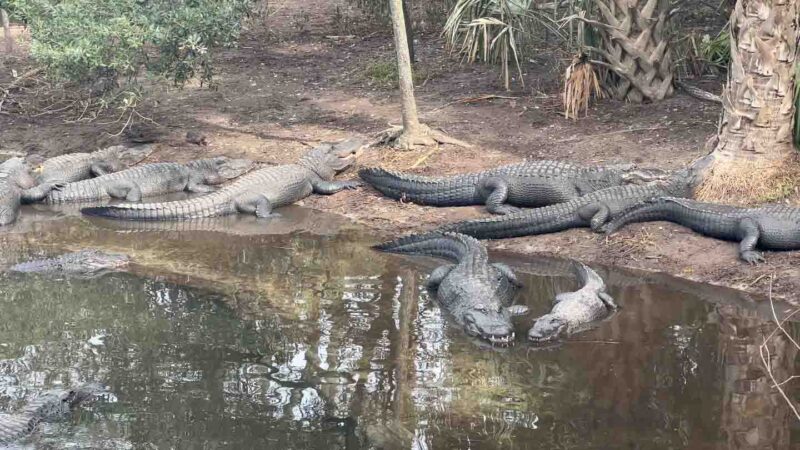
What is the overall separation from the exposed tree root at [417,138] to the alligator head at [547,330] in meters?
4.13

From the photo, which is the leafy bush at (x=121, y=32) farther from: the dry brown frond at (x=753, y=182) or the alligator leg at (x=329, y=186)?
the dry brown frond at (x=753, y=182)

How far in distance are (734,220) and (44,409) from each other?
4896mm

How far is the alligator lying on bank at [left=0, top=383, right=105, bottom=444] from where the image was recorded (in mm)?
4961

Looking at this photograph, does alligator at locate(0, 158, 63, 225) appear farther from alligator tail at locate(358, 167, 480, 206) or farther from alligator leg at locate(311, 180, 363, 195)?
alligator tail at locate(358, 167, 480, 206)

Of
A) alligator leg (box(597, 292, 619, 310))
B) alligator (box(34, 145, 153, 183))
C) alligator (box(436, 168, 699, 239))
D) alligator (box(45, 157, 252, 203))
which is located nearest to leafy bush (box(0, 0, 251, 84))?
alligator (box(34, 145, 153, 183))

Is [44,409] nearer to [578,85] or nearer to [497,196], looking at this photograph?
[497,196]

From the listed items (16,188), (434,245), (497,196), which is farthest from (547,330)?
(16,188)

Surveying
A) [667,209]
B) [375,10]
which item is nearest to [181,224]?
[667,209]

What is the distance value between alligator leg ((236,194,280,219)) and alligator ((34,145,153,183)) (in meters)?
2.01

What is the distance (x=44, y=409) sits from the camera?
5160 millimetres

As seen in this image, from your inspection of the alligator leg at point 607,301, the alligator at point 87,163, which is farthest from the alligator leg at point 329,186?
the alligator leg at point 607,301

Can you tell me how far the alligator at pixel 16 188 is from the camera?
9305mm

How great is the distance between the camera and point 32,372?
584 cm

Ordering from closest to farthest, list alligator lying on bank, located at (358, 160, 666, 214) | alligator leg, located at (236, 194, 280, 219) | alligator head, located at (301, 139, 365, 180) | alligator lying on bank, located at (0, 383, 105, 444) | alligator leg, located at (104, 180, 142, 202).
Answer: alligator lying on bank, located at (0, 383, 105, 444) < alligator lying on bank, located at (358, 160, 666, 214) < alligator leg, located at (236, 194, 280, 219) < alligator head, located at (301, 139, 365, 180) < alligator leg, located at (104, 180, 142, 202)
